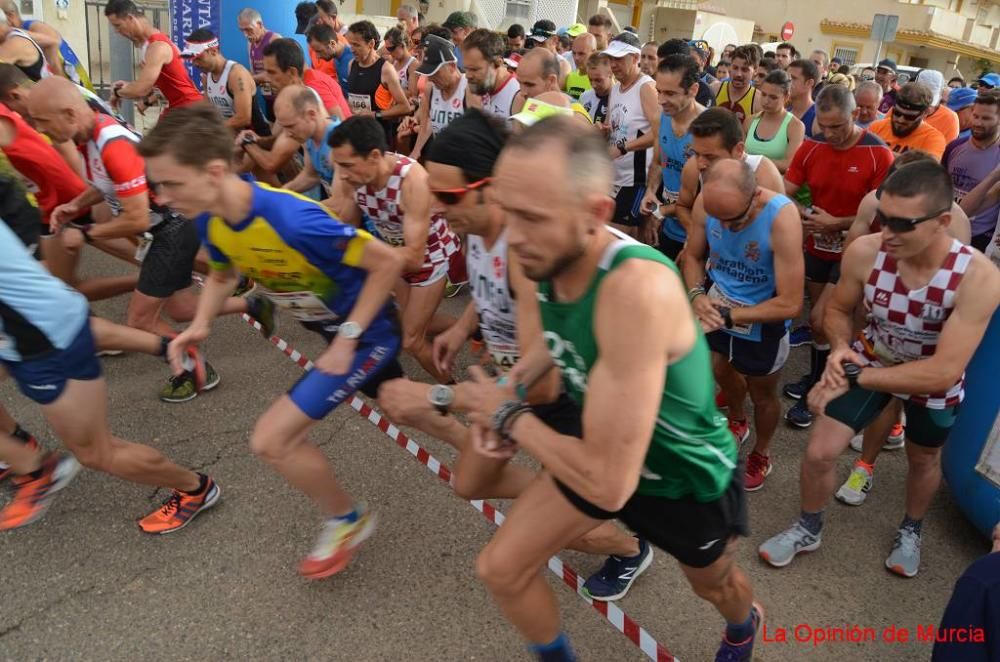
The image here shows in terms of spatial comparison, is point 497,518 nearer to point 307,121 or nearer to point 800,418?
point 800,418

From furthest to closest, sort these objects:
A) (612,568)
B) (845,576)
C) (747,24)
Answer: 1. (747,24)
2. (845,576)
3. (612,568)

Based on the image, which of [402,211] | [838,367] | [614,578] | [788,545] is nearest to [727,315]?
[838,367]

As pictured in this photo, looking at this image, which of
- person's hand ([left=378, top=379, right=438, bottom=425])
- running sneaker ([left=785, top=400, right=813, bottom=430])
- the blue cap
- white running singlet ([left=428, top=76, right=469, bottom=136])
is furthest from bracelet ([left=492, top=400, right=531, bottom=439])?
the blue cap

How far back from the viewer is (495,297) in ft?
9.68

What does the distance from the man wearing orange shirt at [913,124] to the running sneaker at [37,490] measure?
581 cm

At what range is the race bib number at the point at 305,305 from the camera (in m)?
2.98

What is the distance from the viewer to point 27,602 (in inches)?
106

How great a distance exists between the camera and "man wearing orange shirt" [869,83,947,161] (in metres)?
5.42

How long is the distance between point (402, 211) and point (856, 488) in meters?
2.85

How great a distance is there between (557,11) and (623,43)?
870 inches

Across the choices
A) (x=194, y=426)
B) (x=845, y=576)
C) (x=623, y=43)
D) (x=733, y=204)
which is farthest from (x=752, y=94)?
(x=194, y=426)

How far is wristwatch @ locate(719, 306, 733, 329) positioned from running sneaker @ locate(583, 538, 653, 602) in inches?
48.3

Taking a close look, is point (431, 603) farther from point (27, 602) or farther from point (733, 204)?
point (733, 204)

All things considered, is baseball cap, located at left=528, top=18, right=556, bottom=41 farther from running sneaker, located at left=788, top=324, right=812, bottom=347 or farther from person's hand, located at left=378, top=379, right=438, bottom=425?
person's hand, located at left=378, top=379, right=438, bottom=425
